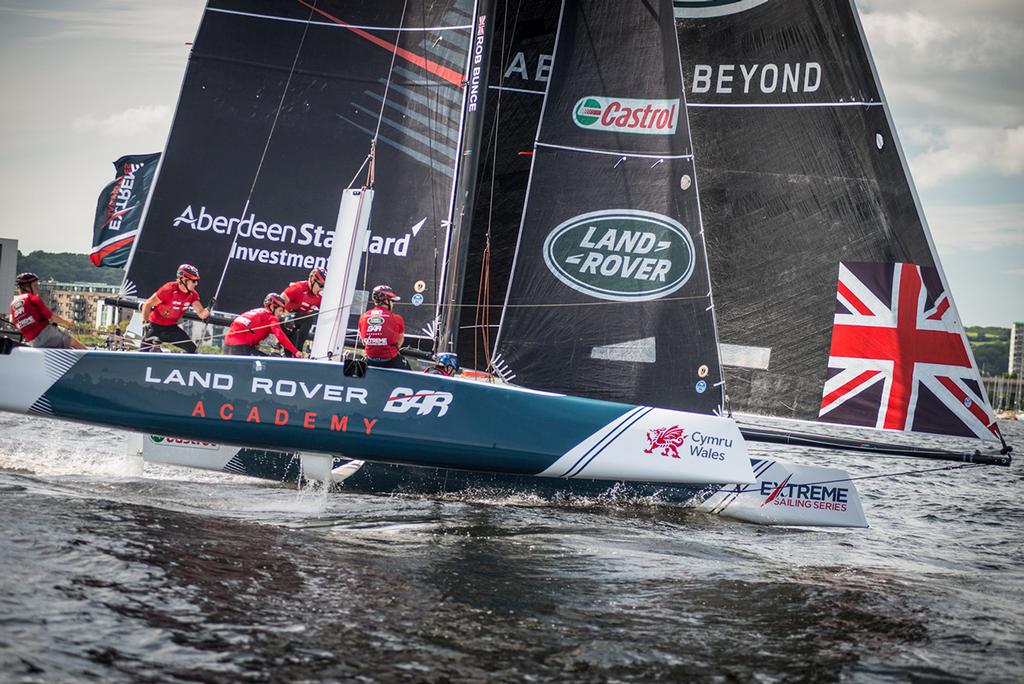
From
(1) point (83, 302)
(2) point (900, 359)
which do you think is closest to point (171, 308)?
(2) point (900, 359)

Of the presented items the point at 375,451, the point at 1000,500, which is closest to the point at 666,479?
the point at 375,451

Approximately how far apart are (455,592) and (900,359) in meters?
4.87

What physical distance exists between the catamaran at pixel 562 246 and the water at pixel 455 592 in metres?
0.57

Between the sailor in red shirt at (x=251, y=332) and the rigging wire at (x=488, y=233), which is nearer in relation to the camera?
the sailor in red shirt at (x=251, y=332)

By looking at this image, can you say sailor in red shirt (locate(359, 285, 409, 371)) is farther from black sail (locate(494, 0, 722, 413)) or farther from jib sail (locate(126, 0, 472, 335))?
jib sail (locate(126, 0, 472, 335))

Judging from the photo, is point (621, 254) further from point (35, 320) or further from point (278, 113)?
point (35, 320)

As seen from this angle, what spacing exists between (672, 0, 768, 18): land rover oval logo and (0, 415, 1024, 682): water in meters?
4.85

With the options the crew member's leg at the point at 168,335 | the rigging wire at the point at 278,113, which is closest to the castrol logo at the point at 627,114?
the rigging wire at the point at 278,113

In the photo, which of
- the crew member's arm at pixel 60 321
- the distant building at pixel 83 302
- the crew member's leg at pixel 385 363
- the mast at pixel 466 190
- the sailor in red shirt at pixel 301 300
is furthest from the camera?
the sailor in red shirt at pixel 301 300

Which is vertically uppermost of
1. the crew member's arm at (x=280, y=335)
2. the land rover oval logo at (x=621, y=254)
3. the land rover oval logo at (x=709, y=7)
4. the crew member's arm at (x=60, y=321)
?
the land rover oval logo at (x=709, y=7)

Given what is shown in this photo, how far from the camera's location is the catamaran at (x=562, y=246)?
7.51m

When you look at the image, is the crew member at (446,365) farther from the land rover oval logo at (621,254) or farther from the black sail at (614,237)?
the land rover oval logo at (621,254)

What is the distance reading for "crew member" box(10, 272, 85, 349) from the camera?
827 cm

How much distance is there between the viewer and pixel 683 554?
23.2 feet
